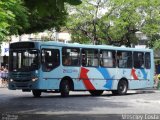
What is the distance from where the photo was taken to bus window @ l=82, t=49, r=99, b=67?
27234 mm

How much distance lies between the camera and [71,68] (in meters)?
26.4

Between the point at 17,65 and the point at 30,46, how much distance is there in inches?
49.5

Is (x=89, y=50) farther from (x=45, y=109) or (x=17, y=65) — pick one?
(x=45, y=109)

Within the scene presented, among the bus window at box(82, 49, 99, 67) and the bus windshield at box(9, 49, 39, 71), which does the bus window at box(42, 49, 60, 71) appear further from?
the bus window at box(82, 49, 99, 67)

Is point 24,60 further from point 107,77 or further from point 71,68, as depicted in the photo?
point 107,77

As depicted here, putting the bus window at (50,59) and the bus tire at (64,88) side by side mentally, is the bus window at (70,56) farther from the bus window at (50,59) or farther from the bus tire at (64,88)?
the bus tire at (64,88)

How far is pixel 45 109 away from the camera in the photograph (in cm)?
1788

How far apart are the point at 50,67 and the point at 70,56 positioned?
4.94 ft

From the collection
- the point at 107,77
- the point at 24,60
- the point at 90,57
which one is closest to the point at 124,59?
the point at 107,77

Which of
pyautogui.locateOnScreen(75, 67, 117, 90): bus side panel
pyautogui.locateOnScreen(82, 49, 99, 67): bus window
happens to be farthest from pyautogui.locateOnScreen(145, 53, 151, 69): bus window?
pyautogui.locateOnScreen(82, 49, 99, 67): bus window

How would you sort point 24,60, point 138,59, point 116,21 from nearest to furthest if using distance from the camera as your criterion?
point 24,60
point 138,59
point 116,21

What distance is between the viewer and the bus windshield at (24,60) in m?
25.2

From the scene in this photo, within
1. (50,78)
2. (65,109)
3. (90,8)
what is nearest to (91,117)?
(65,109)

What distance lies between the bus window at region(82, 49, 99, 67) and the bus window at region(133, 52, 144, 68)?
3.31 m
